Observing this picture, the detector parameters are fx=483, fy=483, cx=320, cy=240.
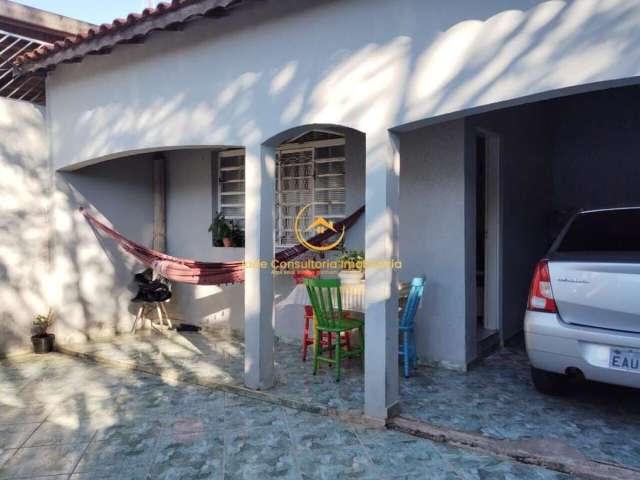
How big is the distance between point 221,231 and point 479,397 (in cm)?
368

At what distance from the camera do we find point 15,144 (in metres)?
5.37

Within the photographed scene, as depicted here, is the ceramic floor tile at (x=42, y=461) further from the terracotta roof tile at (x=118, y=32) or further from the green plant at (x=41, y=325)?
the terracotta roof tile at (x=118, y=32)

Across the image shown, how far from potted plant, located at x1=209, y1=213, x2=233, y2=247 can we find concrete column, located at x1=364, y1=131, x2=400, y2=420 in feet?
10.2

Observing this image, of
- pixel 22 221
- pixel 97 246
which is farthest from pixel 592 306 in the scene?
pixel 22 221

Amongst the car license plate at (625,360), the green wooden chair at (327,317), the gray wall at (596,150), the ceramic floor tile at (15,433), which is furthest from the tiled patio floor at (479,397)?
the gray wall at (596,150)

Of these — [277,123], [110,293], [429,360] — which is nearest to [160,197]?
[110,293]

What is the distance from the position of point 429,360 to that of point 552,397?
1.19 meters

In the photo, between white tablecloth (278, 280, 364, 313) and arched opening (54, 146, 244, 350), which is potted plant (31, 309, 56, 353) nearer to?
arched opening (54, 146, 244, 350)

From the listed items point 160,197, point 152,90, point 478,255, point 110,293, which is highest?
point 152,90

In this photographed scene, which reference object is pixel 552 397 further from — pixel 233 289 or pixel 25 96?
pixel 25 96

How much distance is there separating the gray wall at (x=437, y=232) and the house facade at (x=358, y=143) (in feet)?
0.05

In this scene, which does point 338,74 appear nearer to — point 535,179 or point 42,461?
point 42,461

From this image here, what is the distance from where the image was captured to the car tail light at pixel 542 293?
3.24 metres

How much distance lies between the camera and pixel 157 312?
21.9 feet
